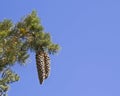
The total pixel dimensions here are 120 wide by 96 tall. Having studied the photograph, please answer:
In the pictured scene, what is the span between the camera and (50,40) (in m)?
4.83

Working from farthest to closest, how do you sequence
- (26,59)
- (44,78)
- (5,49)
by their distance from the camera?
(26,59), (5,49), (44,78)

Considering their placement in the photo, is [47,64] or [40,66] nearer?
[40,66]

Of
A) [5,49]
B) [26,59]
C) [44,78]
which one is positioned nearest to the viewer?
[44,78]

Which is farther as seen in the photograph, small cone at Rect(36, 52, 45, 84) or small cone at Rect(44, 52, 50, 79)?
small cone at Rect(44, 52, 50, 79)

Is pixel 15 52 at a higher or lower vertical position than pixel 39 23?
lower

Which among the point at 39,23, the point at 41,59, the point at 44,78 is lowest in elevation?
the point at 44,78

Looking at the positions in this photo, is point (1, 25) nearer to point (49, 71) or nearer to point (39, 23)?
point (39, 23)

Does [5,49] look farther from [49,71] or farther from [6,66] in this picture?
[49,71]

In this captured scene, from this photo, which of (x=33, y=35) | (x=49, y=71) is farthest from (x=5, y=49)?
(x=49, y=71)

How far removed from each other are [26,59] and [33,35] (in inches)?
15.2

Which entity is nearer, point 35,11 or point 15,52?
point 15,52

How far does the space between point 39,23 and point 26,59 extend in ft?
1.82

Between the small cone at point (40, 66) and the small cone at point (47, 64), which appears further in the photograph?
the small cone at point (47, 64)

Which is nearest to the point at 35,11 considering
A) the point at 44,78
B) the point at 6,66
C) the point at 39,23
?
the point at 39,23
